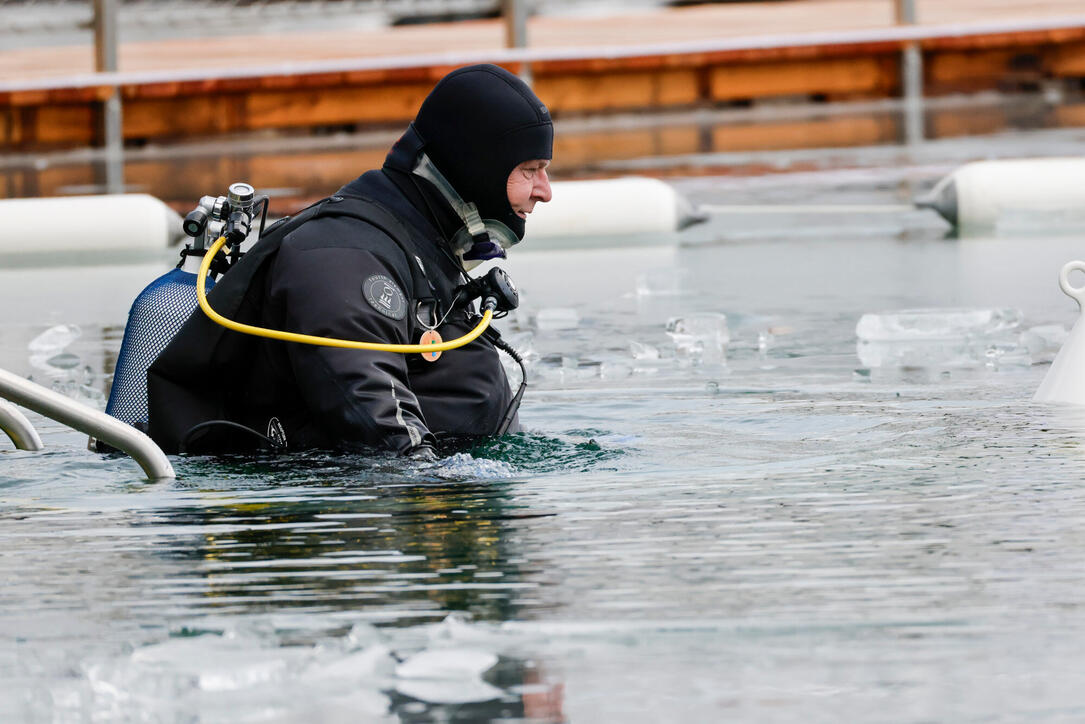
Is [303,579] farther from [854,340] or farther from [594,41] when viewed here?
[594,41]

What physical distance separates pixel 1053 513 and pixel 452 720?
4.79 feet

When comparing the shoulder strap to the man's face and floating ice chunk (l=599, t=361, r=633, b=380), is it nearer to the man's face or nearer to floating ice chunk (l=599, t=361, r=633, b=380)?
the man's face

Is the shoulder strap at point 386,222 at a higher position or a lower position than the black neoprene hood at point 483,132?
lower

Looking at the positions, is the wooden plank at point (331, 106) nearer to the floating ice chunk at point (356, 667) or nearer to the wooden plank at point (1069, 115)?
the wooden plank at point (1069, 115)

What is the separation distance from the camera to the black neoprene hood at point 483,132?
398 centimetres

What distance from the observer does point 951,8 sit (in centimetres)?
1619

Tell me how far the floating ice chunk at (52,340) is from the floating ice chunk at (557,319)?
1507 mm

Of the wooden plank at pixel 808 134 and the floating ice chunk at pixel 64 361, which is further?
the wooden plank at pixel 808 134

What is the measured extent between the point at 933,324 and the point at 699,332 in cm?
72

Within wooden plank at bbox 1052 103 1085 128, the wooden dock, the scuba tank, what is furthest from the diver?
wooden plank at bbox 1052 103 1085 128

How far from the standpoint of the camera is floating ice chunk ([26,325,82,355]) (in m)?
6.18

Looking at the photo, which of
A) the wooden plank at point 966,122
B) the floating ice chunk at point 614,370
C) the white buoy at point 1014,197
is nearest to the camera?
the floating ice chunk at point 614,370

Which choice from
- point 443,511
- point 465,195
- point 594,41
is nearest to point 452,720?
point 443,511

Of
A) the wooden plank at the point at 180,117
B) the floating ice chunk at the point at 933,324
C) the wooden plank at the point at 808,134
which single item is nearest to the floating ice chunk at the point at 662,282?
the floating ice chunk at the point at 933,324
